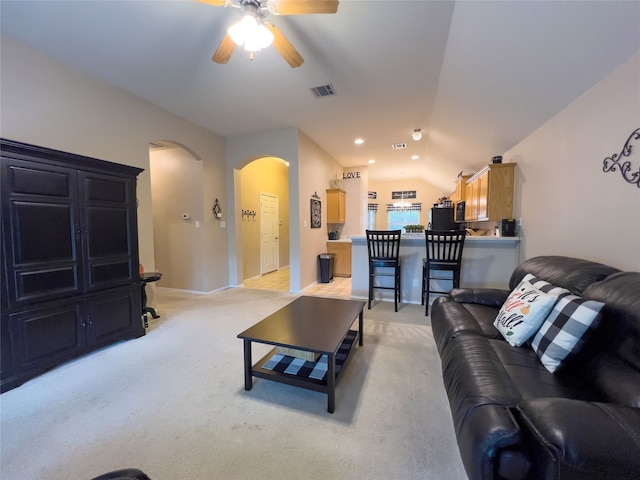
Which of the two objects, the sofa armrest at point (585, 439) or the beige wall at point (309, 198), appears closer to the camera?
the sofa armrest at point (585, 439)

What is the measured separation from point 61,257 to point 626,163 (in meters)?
4.28

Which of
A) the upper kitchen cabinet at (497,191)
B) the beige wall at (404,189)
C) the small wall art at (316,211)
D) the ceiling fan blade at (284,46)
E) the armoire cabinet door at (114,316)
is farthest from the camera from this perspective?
the beige wall at (404,189)

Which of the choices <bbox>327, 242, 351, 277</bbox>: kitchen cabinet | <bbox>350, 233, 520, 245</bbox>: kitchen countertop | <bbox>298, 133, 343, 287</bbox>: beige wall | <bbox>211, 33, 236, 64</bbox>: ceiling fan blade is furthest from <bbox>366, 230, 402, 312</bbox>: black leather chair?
<bbox>211, 33, 236, 64</bbox>: ceiling fan blade

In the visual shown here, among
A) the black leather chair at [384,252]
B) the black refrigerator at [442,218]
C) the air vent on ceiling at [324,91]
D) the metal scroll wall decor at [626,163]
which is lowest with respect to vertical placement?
the black leather chair at [384,252]

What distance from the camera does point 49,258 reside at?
212 cm

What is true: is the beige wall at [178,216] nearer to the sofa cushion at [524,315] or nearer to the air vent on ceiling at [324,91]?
the air vent on ceiling at [324,91]

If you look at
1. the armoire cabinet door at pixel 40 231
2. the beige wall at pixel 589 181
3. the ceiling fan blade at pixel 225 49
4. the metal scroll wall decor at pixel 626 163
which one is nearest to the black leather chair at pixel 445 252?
the beige wall at pixel 589 181

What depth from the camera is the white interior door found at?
6.41 metres

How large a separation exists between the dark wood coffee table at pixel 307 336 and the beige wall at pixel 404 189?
8301mm

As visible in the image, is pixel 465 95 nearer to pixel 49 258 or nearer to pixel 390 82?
pixel 390 82

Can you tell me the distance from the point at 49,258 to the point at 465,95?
4.38m

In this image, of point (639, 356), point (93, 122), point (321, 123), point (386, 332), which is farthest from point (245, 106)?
point (639, 356)

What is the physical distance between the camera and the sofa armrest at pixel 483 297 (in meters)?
2.28

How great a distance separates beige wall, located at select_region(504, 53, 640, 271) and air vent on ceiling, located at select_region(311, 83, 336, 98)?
235 centimetres
